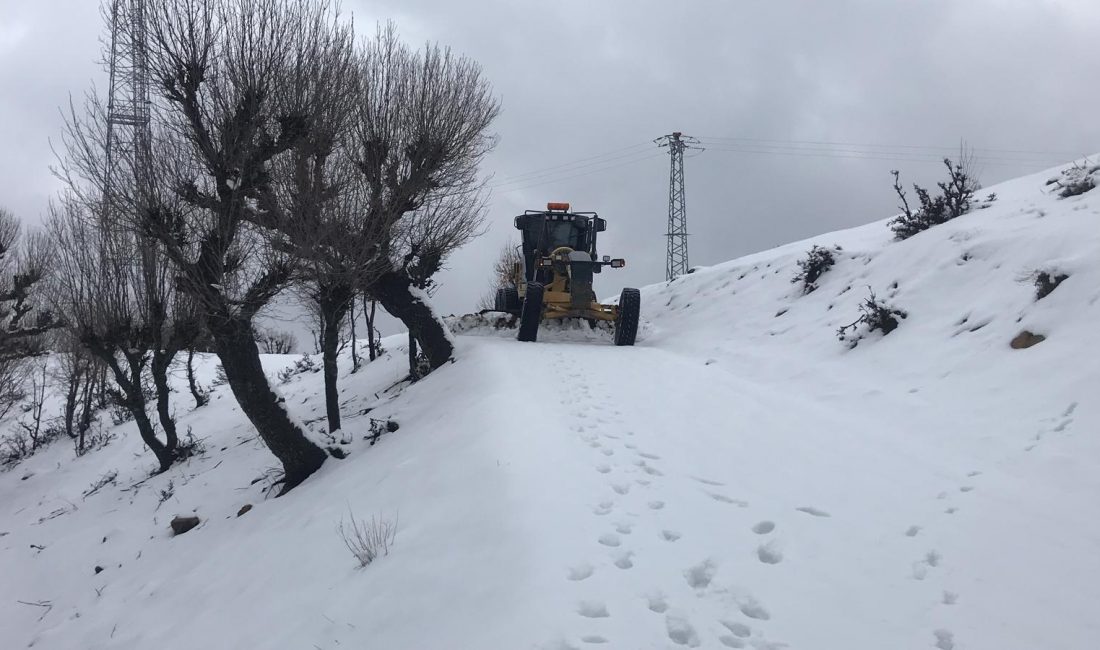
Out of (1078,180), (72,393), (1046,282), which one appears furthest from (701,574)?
(72,393)

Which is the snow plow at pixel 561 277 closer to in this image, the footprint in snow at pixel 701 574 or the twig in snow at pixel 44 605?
the twig in snow at pixel 44 605

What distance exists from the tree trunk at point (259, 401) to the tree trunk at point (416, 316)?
3290 mm

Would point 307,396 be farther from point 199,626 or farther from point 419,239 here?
point 199,626

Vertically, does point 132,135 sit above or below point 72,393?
above

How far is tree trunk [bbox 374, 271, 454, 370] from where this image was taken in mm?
10953

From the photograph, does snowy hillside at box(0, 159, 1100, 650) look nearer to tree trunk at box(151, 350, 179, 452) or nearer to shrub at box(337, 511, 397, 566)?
shrub at box(337, 511, 397, 566)

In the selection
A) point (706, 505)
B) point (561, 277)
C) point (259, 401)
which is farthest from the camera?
point (561, 277)

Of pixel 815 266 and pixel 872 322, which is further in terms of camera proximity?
pixel 815 266

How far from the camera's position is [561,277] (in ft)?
42.4

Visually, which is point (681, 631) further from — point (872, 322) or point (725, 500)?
point (872, 322)

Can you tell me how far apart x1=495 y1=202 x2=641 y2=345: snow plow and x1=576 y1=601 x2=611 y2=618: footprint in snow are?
30.6 ft

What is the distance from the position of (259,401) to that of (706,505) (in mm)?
5846

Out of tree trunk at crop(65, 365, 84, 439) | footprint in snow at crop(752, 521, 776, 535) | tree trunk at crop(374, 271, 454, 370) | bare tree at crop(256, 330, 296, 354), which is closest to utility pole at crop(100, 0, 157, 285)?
tree trunk at crop(374, 271, 454, 370)

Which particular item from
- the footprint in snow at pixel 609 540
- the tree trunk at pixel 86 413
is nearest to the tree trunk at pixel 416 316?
the footprint in snow at pixel 609 540
